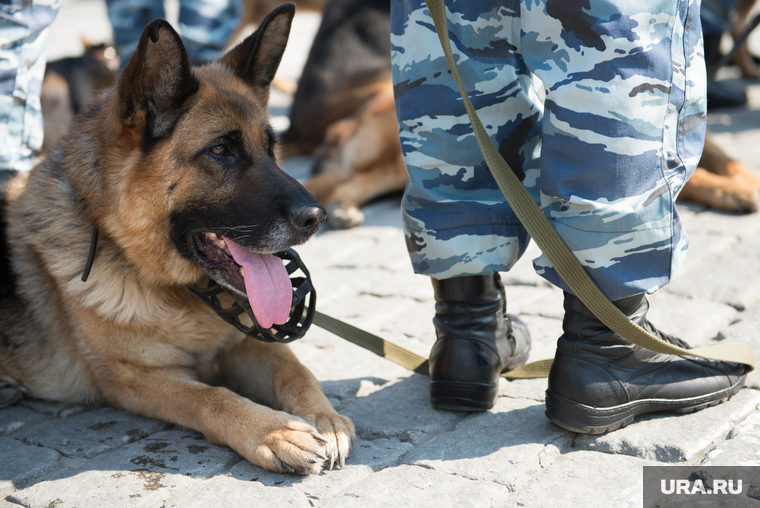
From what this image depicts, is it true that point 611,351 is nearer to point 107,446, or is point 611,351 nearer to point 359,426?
point 359,426

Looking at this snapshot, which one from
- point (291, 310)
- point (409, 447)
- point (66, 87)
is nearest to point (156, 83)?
point (291, 310)

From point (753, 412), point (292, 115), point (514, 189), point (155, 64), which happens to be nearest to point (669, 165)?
point (514, 189)

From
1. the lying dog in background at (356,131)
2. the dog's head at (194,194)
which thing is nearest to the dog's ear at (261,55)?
the dog's head at (194,194)

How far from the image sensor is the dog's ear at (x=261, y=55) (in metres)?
2.61

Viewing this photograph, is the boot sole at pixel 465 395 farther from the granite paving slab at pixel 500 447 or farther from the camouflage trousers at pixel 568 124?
the camouflage trousers at pixel 568 124

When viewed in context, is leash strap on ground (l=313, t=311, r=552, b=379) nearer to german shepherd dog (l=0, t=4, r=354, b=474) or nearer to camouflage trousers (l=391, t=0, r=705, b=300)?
german shepherd dog (l=0, t=4, r=354, b=474)

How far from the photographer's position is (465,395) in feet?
7.27

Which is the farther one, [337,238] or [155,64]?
[337,238]

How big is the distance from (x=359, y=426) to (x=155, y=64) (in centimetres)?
→ 141

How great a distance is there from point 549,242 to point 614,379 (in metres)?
0.49

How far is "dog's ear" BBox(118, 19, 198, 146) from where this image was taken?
6.76ft

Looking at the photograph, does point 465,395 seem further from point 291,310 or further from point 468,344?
point 291,310

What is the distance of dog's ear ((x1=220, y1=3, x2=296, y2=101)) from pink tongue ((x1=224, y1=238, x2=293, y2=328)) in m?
0.83

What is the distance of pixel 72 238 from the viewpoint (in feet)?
7.83
